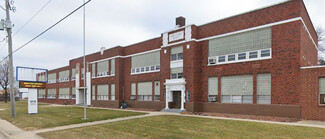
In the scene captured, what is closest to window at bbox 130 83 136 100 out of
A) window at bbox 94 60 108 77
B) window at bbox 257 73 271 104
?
window at bbox 94 60 108 77

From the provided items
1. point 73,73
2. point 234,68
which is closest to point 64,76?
point 73,73

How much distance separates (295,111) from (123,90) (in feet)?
67.2

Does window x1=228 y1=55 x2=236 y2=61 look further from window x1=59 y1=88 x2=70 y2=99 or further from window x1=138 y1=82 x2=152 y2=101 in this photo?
window x1=59 y1=88 x2=70 y2=99

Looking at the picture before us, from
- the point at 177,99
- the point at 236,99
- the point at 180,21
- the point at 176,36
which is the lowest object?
the point at 177,99

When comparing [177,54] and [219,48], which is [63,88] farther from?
[219,48]

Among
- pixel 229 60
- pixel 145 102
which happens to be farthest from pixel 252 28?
pixel 145 102

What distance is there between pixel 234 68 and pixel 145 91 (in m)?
11.7

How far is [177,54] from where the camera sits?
21.8m

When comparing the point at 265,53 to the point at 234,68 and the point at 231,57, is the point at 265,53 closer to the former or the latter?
the point at 234,68

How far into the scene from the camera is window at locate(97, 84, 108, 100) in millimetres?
31375

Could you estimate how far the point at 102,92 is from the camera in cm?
3209

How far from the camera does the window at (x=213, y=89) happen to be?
61.4 ft

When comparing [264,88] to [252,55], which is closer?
[264,88]

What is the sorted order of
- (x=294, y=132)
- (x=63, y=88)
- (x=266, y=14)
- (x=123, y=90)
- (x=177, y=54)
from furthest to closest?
(x=63, y=88) < (x=123, y=90) < (x=177, y=54) < (x=266, y=14) < (x=294, y=132)
